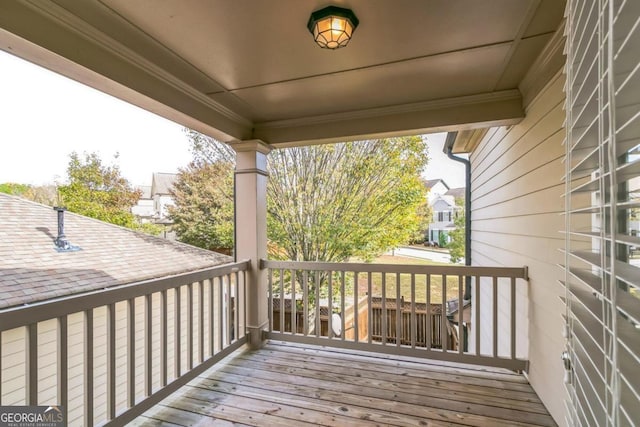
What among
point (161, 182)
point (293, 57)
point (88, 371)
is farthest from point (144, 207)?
point (293, 57)

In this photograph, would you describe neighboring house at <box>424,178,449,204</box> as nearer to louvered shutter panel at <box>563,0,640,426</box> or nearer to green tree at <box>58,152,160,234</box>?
green tree at <box>58,152,160,234</box>

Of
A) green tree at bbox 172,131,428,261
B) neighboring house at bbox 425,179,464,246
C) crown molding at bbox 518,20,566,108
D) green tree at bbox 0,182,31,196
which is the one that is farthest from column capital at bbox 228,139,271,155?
neighboring house at bbox 425,179,464,246

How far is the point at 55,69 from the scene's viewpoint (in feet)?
5.59

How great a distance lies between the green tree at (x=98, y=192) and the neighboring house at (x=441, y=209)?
4.73 meters

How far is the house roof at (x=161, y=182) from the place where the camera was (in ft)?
9.90

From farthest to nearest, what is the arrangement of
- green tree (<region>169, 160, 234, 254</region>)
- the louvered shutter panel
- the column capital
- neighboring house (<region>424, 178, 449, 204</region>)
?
neighboring house (<region>424, 178, 449, 204</region>)
green tree (<region>169, 160, 234, 254</region>)
the column capital
the louvered shutter panel

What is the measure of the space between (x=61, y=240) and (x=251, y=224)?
62.2 inches

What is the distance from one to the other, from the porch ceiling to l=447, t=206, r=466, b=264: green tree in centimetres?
320

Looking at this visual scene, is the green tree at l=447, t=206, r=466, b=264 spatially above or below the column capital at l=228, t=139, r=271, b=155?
below

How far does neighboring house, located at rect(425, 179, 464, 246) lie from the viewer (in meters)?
5.59

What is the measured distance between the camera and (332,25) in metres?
1.61

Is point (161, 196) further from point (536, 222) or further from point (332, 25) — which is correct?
point (536, 222)

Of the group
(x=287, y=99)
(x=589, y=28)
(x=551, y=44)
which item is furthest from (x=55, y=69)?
(x=551, y=44)

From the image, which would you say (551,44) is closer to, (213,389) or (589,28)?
(589,28)
